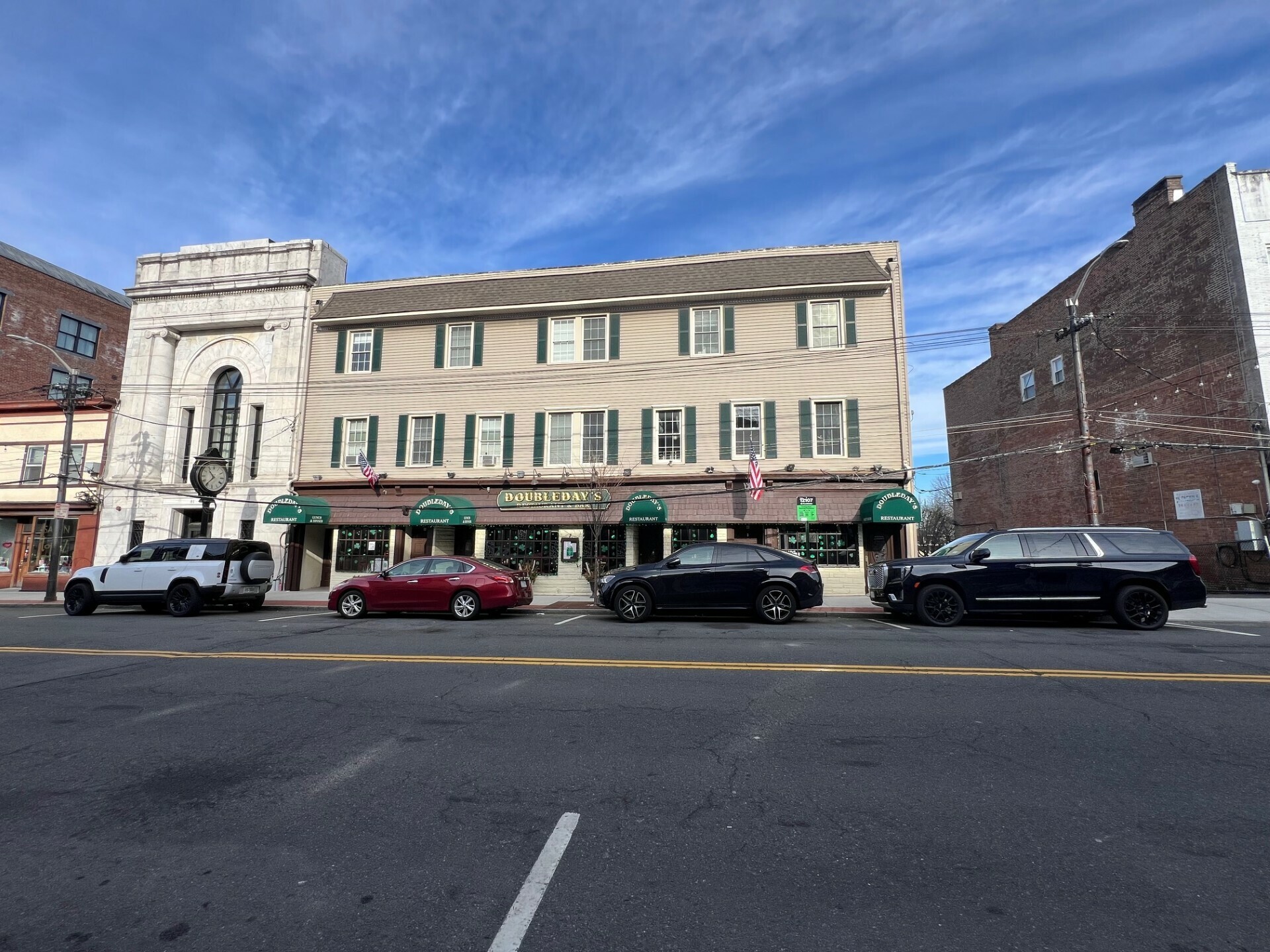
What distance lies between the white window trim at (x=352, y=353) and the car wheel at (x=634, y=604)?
15.2m

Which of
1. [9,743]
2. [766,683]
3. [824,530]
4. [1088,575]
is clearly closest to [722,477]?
[824,530]

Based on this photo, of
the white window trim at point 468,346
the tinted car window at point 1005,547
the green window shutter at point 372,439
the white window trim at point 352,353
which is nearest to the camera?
the tinted car window at point 1005,547

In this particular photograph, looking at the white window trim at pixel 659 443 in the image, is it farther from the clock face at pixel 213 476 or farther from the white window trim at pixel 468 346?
the clock face at pixel 213 476

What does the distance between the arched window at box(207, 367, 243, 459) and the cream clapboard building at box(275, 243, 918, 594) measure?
3.39 meters

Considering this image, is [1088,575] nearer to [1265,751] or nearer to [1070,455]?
[1265,751]

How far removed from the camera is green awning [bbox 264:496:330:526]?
66.4ft

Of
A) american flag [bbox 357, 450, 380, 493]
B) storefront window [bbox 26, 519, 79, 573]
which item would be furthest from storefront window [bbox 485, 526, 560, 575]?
storefront window [bbox 26, 519, 79, 573]

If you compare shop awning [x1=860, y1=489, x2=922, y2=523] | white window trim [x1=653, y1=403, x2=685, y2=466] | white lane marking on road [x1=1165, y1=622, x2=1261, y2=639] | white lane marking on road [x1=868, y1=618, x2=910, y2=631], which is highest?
white window trim [x1=653, y1=403, x2=685, y2=466]

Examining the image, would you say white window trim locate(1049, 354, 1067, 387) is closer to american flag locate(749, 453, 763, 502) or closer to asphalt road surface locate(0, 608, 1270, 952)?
american flag locate(749, 453, 763, 502)

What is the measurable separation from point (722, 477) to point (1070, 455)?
55.9 ft

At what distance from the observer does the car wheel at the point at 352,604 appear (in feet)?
44.9

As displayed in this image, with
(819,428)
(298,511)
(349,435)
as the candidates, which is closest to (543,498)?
(349,435)

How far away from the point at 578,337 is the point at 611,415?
10.3 feet

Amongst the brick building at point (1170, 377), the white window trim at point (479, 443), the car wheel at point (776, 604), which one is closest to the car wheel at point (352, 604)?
the white window trim at point (479, 443)
